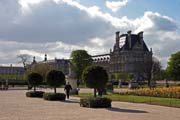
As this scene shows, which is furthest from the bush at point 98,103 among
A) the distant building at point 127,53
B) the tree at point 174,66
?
the distant building at point 127,53

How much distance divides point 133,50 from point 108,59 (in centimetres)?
1781

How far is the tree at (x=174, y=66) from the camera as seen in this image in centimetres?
9319

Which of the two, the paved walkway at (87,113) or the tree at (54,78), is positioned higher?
the tree at (54,78)

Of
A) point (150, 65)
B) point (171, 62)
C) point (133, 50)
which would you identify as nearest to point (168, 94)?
point (171, 62)

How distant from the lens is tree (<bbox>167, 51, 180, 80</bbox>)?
3669 inches

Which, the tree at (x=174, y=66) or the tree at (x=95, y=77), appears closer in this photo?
the tree at (x=95, y=77)

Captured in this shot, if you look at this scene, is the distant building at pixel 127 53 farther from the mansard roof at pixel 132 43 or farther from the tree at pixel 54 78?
the tree at pixel 54 78

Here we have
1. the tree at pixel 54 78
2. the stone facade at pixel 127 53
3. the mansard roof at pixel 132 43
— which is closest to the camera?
the tree at pixel 54 78

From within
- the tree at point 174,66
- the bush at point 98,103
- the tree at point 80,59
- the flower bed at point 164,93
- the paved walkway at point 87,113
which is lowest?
the paved walkway at point 87,113

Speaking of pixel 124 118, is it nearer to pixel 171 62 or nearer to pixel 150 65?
pixel 171 62

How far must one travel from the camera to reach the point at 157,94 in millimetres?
38531

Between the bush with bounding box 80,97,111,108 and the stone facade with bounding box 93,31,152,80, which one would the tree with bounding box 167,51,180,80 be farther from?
the bush with bounding box 80,97,111,108

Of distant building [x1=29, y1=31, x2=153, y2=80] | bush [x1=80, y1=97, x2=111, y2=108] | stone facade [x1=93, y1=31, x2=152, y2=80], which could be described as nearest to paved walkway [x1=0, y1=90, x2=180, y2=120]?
bush [x1=80, y1=97, x2=111, y2=108]

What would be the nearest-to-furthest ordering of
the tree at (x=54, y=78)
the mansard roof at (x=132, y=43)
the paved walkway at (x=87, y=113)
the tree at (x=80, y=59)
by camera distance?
the paved walkway at (x=87, y=113) → the tree at (x=54, y=78) → the tree at (x=80, y=59) → the mansard roof at (x=132, y=43)
